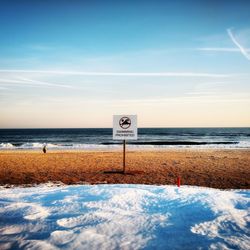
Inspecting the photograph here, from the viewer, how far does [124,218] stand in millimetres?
6551

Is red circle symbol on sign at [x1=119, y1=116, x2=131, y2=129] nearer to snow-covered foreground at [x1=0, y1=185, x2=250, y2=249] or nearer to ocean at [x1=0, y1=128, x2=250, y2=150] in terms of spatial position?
snow-covered foreground at [x1=0, y1=185, x2=250, y2=249]

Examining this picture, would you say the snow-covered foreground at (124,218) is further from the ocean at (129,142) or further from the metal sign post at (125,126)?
the ocean at (129,142)

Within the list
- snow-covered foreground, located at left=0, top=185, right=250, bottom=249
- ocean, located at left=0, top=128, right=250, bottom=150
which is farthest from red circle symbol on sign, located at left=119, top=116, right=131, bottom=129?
ocean, located at left=0, top=128, right=250, bottom=150

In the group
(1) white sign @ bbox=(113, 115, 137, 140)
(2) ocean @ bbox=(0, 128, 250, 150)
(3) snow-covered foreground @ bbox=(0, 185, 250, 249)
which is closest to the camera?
(3) snow-covered foreground @ bbox=(0, 185, 250, 249)

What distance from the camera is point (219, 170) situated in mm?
13750

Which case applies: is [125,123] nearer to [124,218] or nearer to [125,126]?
[125,126]

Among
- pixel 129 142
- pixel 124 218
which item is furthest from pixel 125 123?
pixel 129 142

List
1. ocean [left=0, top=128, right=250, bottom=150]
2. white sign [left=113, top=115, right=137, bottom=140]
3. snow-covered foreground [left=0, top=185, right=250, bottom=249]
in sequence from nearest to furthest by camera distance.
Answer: snow-covered foreground [left=0, top=185, right=250, bottom=249], white sign [left=113, top=115, right=137, bottom=140], ocean [left=0, top=128, right=250, bottom=150]

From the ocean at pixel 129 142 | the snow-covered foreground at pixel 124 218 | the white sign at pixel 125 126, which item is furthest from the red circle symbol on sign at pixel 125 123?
the ocean at pixel 129 142

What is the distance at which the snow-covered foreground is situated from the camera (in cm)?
523

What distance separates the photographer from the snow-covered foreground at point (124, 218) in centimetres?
523

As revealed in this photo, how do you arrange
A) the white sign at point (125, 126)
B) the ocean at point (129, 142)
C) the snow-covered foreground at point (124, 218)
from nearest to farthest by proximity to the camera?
the snow-covered foreground at point (124, 218), the white sign at point (125, 126), the ocean at point (129, 142)

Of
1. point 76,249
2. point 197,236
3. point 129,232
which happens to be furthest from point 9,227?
point 197,236

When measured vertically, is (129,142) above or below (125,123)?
below
